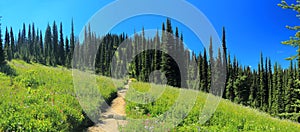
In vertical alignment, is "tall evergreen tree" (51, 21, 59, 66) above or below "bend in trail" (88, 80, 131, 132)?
above

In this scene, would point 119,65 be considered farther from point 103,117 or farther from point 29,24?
point 103,117

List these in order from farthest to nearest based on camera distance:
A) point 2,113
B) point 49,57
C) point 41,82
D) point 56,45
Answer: point 56,45, point 49,57, point 41,82, point 2,113

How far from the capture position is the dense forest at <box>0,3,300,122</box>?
54.2 metres

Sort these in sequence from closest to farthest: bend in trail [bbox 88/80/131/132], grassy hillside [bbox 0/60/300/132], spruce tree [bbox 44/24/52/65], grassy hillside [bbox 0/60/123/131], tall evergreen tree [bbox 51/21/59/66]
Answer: grassy hillside [bbox 0/60/123/131] → grassy hillside [bbox 0/60/300/132] → bend in trail [bbox 88/80/131/132] → spruce tree [bbox 44/24/52/65] → tall evergreen tree [bbox 51/21/59/66]

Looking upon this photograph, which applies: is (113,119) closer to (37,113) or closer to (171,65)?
(37,113)

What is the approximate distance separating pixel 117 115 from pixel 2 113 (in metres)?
5.91

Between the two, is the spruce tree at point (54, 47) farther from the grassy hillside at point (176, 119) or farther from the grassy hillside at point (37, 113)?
the grassy hillside at point (37, 113)

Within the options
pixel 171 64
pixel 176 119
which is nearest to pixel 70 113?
pixel 176 119

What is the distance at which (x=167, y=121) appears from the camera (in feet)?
44.3

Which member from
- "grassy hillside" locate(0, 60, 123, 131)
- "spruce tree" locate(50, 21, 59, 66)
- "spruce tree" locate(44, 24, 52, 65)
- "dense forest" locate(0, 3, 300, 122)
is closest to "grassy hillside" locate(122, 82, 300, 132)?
"grassy hillside" locate(0, 60, 123, 131)

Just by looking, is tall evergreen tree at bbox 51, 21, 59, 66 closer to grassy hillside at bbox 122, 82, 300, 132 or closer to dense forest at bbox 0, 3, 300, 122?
dense forest at bbox 0, 3, 300, 122

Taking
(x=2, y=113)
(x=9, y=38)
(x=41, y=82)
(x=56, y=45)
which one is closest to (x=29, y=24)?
(x=9, y=38)

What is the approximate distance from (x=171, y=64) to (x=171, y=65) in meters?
0.20

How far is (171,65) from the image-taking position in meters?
53.3
